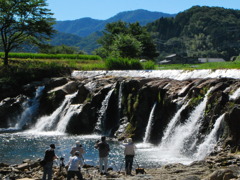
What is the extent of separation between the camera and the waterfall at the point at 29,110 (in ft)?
138

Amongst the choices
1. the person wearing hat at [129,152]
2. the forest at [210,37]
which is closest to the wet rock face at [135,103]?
the person wearing hat at [129,152]

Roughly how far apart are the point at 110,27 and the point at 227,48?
8324 cm

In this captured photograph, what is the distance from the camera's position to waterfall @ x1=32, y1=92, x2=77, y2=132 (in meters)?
38.4

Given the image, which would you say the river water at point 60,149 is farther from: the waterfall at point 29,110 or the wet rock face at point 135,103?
the waterfall at point 29,110

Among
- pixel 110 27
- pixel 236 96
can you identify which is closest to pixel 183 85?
pixel 236 96

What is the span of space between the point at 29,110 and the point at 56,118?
523 centimetres

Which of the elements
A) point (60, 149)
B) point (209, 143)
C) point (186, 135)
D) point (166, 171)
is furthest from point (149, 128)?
point (166, 171)

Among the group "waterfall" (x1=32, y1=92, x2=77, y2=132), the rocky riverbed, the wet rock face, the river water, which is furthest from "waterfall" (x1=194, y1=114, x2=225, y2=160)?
"waterfall" (x1=32, y1=92, x2=77, y2=132)

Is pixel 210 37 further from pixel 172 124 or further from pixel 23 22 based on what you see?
pixel 172 124

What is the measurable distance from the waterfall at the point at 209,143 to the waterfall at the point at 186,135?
151 cm

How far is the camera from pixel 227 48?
164375mm

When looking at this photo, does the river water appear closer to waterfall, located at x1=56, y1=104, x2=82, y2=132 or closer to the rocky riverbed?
waterfall, located at x1=56, y1=104, x2=82, y2=132

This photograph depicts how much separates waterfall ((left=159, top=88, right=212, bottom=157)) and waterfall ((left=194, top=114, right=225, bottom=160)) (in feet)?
4.96

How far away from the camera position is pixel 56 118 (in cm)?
3931
